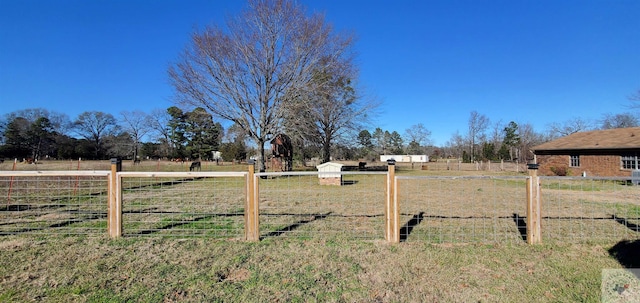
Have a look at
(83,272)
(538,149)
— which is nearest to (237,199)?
(83,272)

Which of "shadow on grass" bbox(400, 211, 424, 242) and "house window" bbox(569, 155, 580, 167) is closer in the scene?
"shadow on grass" bbox(400, 211, 424, 242)

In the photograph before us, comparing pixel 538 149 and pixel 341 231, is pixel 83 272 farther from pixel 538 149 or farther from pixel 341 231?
pixel 538 149

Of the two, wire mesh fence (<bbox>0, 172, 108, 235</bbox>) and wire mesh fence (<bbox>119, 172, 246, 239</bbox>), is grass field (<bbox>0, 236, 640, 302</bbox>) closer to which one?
wire mesh fence (<bbox>119, 172, 246, 239</bbox>)

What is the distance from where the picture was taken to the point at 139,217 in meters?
6.52

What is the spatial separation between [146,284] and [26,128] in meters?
59.9

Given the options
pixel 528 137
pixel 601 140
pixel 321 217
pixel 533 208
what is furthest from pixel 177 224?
pixel 528 137

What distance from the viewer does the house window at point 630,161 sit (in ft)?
57.6

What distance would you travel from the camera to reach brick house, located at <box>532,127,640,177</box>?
18016 millimetres

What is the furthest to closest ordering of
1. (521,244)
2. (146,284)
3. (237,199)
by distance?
(237,199)
(521,244)
(146,284)

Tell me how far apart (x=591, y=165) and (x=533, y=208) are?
2099cm

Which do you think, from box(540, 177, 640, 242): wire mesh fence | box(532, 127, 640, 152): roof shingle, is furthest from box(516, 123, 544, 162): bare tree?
box(540, 177, 640, 242): wire mesh fence

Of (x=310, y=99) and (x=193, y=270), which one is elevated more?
(x=310, y=99)

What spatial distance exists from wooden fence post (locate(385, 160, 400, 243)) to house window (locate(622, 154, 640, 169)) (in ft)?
68.7

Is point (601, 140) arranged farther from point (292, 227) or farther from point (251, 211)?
point (251, 211)
